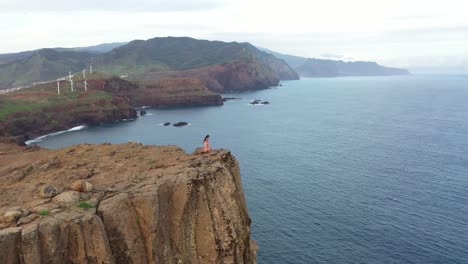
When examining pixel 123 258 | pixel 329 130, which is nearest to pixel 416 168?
pixel 329 130

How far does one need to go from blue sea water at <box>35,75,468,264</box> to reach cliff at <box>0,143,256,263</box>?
2892cm

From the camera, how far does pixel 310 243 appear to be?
6072cm

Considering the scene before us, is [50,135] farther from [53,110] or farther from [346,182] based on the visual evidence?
[346,182]

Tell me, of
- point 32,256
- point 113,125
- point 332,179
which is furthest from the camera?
point 113,125

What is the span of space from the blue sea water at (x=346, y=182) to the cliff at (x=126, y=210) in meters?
28.9

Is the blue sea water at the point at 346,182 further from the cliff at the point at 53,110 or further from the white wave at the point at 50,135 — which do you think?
the cliff at the point at 53,110

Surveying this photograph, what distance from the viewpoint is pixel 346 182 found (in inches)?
3494

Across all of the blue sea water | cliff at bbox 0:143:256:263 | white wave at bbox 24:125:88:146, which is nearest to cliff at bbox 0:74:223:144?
white wave at bbox 24:125:88:146

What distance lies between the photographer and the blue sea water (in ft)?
197

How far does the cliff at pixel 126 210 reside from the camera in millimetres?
22266

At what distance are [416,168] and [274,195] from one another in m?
40.0

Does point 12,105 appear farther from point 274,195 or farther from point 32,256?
point 32,256

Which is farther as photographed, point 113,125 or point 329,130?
point 113,125

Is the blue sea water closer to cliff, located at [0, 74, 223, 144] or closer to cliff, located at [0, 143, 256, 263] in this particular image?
cliff, located at [0, 74, 223, 144]
